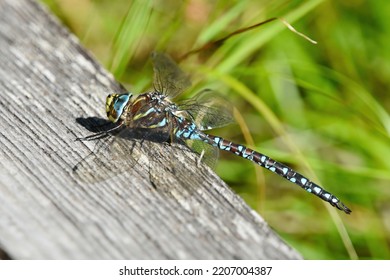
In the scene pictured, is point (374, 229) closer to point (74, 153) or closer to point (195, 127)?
point (195, 127)

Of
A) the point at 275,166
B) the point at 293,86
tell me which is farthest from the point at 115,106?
the point at 293,86

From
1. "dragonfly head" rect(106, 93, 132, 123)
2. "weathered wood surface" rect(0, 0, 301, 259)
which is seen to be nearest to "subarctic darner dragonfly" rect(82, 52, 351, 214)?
"dragonfly head" rect(106, 93, 132, 123)

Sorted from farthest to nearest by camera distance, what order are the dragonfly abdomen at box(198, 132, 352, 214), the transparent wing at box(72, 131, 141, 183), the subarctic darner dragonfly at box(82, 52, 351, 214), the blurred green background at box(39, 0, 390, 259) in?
the blurred green background at box(39, 0, 390, 259) < the dragonfly abdomen at box(198, 132, 352, 214) < the subarctic darner dragonfly at box(82, 52, 351, 214) < the transparent wing at box(72, 131, 141, 183)

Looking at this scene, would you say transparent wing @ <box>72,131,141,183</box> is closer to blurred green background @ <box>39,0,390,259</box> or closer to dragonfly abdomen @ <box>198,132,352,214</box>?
dragonfly abdomen @ <box>198,132,352,214</box>

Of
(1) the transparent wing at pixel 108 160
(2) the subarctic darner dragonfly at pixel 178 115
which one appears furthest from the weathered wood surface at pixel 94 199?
(2) the subarctic darner dragonfly at pixel 178 115

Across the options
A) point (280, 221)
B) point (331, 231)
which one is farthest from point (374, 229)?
point (280, 221)

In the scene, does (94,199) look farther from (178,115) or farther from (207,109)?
(207,109)

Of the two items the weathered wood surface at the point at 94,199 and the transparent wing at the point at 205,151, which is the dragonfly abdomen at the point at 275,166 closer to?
the transparent wing at the point at 205,151
